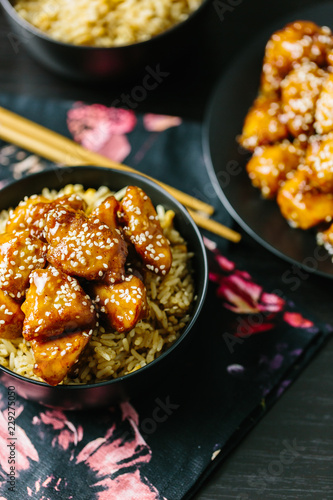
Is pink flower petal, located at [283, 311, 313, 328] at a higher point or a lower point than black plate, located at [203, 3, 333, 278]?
lower

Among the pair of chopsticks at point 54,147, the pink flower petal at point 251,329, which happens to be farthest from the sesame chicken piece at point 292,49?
the pink flower petal at point 251,329

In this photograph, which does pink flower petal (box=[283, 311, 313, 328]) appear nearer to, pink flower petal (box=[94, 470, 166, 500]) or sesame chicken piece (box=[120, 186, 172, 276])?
sesame chicken piece (box=[120, 186, 172, 276])

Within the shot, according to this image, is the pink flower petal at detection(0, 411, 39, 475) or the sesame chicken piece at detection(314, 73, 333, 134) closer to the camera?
the pink flower petal at detection(0, 411, 39, 475)

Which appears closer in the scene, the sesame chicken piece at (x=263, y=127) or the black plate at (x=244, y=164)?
the black plate at (x=244, y=164)

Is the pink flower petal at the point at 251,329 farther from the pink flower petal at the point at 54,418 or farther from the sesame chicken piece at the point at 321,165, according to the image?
the pink flower petal at the point at 54,418

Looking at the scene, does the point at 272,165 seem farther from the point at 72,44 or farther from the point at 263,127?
the point at 72,44

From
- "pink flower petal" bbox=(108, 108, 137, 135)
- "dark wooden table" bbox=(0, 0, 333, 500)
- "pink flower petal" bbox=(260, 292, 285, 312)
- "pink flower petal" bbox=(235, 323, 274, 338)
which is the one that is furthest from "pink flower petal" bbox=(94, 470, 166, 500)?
"pink flower petal" bbox=(108, 108, 137, 135)
